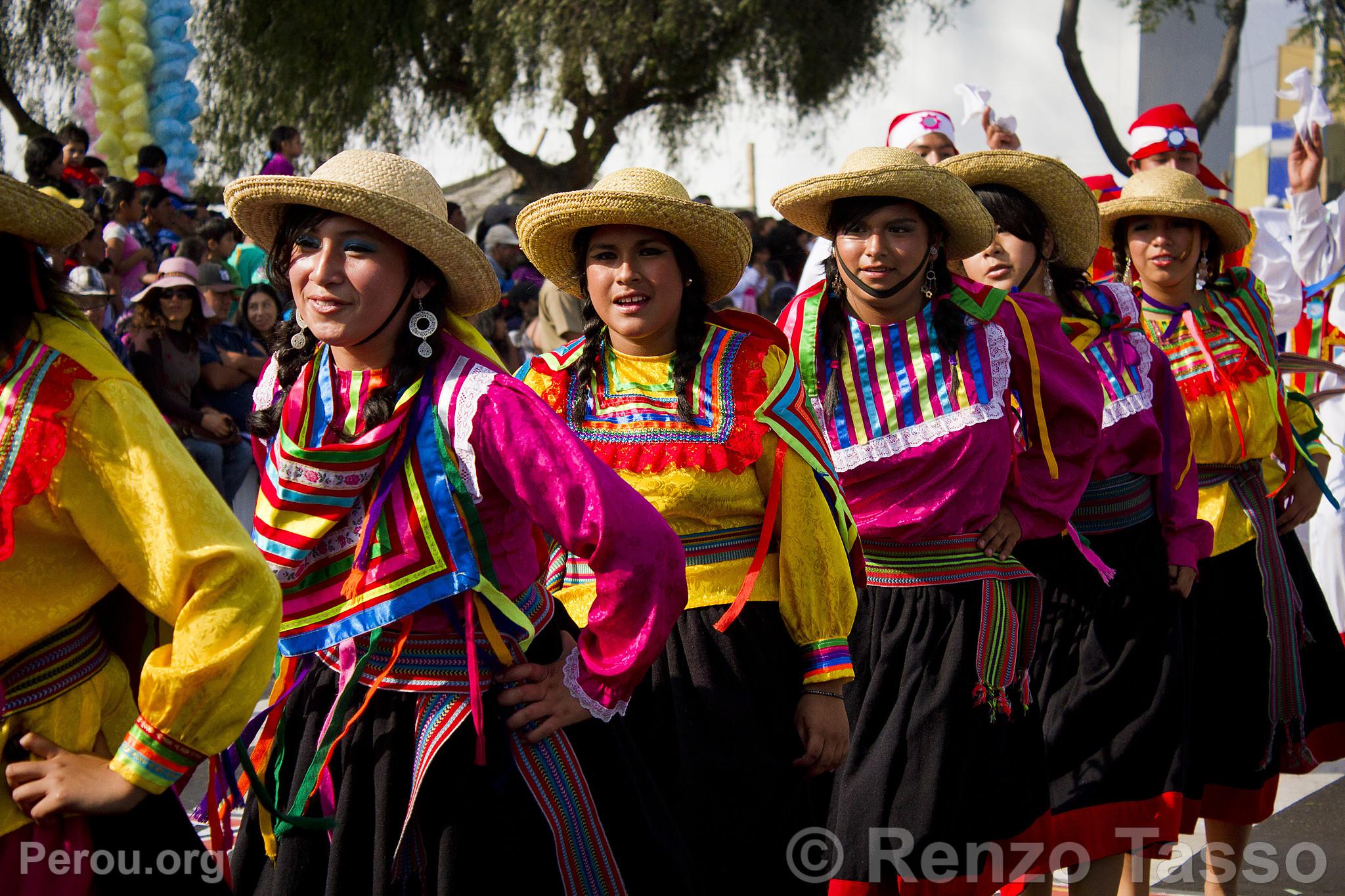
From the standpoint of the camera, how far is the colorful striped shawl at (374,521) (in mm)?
2633

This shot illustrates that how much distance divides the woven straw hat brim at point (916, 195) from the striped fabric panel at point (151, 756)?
7.63ft

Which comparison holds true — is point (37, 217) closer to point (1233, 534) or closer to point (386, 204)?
point (386, 204)

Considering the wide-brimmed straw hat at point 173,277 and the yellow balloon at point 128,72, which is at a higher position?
the yellow balloon at point 128,72

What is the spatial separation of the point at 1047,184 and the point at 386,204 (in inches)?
99.0

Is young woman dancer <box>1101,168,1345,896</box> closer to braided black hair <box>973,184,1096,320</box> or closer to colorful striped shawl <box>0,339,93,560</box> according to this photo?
braided black hair <box>973,184,1096,320</box>

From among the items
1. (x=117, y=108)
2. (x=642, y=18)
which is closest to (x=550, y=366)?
(x=117, y=108)

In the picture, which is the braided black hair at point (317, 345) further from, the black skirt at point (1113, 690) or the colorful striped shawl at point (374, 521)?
the black skirt at point (1113, 690)

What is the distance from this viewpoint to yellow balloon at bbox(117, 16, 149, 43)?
1552cm

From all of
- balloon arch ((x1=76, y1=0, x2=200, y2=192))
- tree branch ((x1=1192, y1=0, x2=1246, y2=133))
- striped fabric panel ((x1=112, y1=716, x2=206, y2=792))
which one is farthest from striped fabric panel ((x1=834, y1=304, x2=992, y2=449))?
balloon arch ((x1=76, y1=0, x2=200, y2=192))

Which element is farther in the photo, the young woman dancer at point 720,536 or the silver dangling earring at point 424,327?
the young woman dancer at point 720,536

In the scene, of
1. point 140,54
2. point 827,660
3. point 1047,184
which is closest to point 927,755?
point 827,660

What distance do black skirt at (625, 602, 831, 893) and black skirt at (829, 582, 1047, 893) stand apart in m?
0.40

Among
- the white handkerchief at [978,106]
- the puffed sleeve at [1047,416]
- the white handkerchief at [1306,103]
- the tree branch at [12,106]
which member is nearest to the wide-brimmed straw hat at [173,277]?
the white handkerchief at [978,106]

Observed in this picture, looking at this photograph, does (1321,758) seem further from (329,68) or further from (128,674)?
(329,68)
